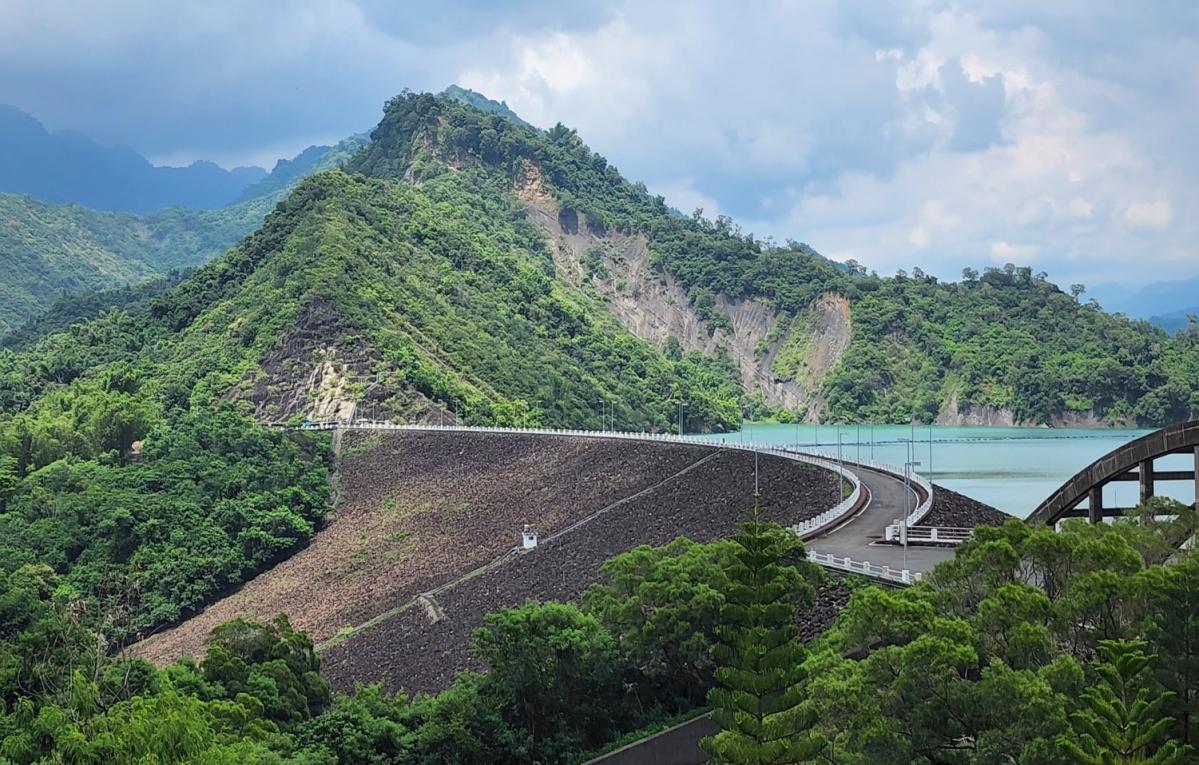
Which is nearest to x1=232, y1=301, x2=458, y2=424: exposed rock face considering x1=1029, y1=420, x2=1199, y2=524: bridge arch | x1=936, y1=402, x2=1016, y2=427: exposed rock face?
x1=1029, y1=420, x2=1199, y2=524: bridge arch

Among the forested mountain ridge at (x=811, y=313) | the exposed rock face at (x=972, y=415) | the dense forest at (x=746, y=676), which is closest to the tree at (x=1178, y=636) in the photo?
the dense forest at (x=746, y=676)

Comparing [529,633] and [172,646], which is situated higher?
[529,633]

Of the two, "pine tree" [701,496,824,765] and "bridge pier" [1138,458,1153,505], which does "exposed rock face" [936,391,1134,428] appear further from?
"pine tree" [701,496,824,765]

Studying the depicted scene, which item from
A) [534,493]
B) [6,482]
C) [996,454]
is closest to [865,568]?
[534,493]

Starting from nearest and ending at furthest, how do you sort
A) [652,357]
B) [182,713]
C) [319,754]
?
1. [182,713]
2. [319,754]
3. [652,357]

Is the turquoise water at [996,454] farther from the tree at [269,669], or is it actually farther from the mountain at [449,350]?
the tree at [269,669]

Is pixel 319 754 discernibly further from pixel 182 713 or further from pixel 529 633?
pixel 529 633

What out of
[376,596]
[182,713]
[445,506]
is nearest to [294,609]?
[376,596]
